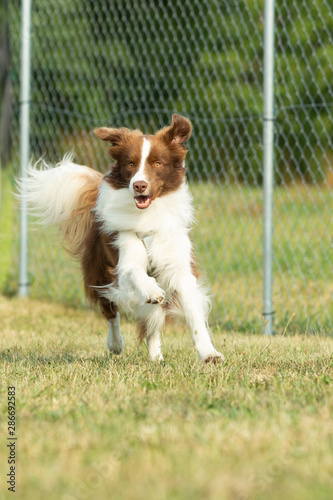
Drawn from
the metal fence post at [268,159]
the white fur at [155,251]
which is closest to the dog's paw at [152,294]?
the white fur at [155,251]

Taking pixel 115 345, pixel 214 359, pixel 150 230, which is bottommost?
pixel 115 345

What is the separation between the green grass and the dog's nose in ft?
2.77

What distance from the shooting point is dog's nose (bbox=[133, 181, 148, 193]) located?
12.4 ft

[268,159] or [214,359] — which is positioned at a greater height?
[268,159]

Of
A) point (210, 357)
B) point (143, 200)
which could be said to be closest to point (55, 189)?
point (143, 200)

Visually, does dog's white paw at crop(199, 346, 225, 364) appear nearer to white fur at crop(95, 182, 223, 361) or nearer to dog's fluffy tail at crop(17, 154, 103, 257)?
white fur at crop(95, 182, 223, 361)

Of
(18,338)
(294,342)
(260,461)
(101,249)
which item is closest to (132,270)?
(101,249)

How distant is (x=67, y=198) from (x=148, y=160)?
100 cm

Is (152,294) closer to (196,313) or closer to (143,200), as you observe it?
(196,313)

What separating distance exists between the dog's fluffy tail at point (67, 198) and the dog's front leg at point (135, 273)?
25.3 inches

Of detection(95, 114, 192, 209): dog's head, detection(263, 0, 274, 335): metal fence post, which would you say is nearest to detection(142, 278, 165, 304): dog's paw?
detection(95, 114, 192, 209): dog's head

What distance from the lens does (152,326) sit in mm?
4078

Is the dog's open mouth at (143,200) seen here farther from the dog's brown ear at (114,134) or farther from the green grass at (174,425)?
the green grass at (174,425)

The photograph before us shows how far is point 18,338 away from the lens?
5152 mm
